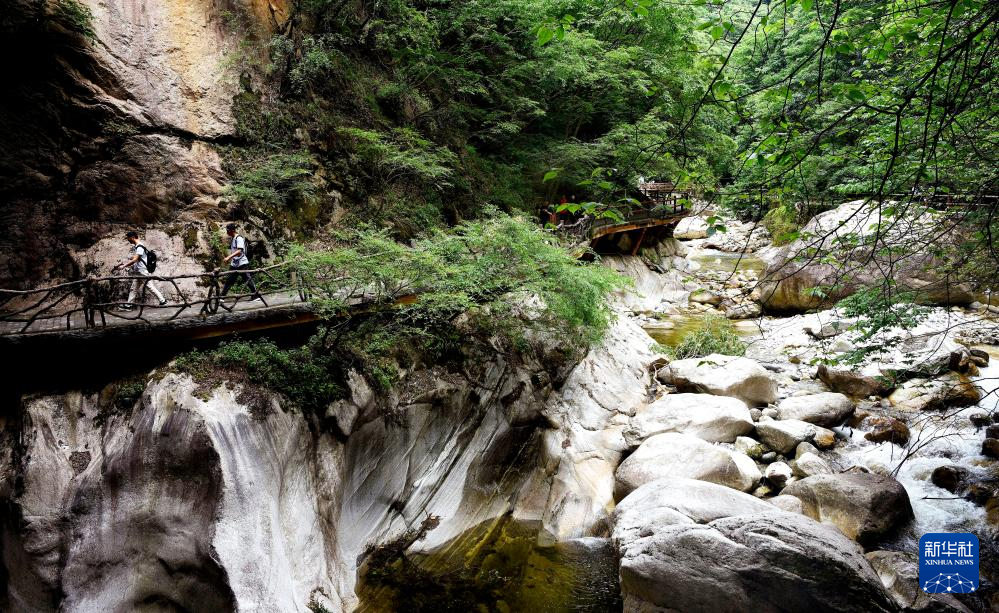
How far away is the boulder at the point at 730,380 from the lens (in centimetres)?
1097

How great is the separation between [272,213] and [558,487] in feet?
27.2

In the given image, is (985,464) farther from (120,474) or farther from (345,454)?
(120,474)

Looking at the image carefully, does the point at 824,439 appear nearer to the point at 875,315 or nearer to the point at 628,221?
the point at 875,315

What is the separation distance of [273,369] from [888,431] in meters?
10.4

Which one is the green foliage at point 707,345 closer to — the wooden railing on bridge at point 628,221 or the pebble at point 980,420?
the wooden railing on bridge at point 628,221

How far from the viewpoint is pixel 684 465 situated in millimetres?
8203

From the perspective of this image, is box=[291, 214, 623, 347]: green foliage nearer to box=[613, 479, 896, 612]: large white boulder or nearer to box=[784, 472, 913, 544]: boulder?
box=[613, 479, 896, 612]: large white boulder

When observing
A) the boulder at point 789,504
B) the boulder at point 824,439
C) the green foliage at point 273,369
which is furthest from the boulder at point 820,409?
the green foliage at point 273,369

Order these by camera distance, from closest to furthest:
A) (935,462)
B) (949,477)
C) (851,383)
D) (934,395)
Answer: (949,477) → (935,462) → (934,395) → (851,383)

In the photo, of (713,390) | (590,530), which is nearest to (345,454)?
(590,530)

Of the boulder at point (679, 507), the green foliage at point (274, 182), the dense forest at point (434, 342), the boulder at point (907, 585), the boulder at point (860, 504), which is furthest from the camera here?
the green foliage at point (274, 182)

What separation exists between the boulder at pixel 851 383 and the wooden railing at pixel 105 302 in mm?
11467

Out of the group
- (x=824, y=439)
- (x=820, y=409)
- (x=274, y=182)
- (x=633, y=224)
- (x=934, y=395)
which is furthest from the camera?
(x=633, y=224)

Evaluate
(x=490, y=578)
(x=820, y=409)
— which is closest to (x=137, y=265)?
(x=490, y=578)
